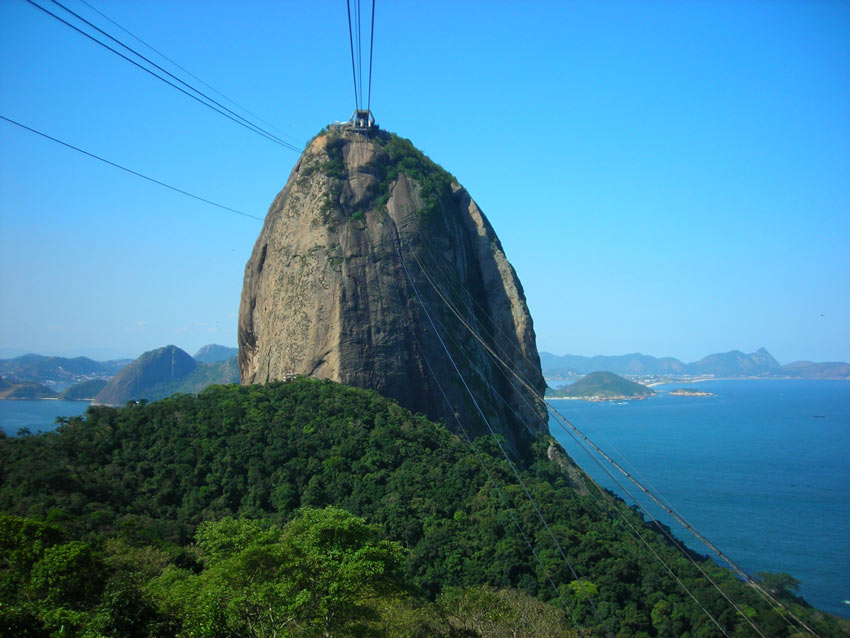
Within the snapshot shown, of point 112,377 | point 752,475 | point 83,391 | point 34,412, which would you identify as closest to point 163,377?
point 112,377

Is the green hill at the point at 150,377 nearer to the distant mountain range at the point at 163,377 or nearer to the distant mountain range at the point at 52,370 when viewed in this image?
the distant mountain range at the point at 163,377

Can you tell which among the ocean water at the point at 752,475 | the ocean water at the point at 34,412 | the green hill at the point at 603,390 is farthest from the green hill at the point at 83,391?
the green hill at the point at 603,390

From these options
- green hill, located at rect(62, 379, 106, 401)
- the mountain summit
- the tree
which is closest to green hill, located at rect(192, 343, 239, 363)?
green hill, located at rect(62, 379, 106, 401)

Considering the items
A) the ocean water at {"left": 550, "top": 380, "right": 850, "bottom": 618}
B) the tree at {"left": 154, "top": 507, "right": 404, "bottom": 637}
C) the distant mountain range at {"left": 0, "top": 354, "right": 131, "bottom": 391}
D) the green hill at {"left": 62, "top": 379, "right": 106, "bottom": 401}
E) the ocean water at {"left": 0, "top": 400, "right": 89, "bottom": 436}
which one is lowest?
the ocean water at {"left": 550, "top": 380, "right": 850, "bottom": 618}

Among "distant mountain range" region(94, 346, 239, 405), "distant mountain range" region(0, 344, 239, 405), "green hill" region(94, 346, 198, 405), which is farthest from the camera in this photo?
"distant mountain range" region(94, 346, 239, 405)

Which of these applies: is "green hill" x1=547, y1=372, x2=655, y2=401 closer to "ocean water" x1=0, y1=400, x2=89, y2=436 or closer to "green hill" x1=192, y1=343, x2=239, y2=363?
"green hill" x1=192, y1=343, x2=239, y2=363
